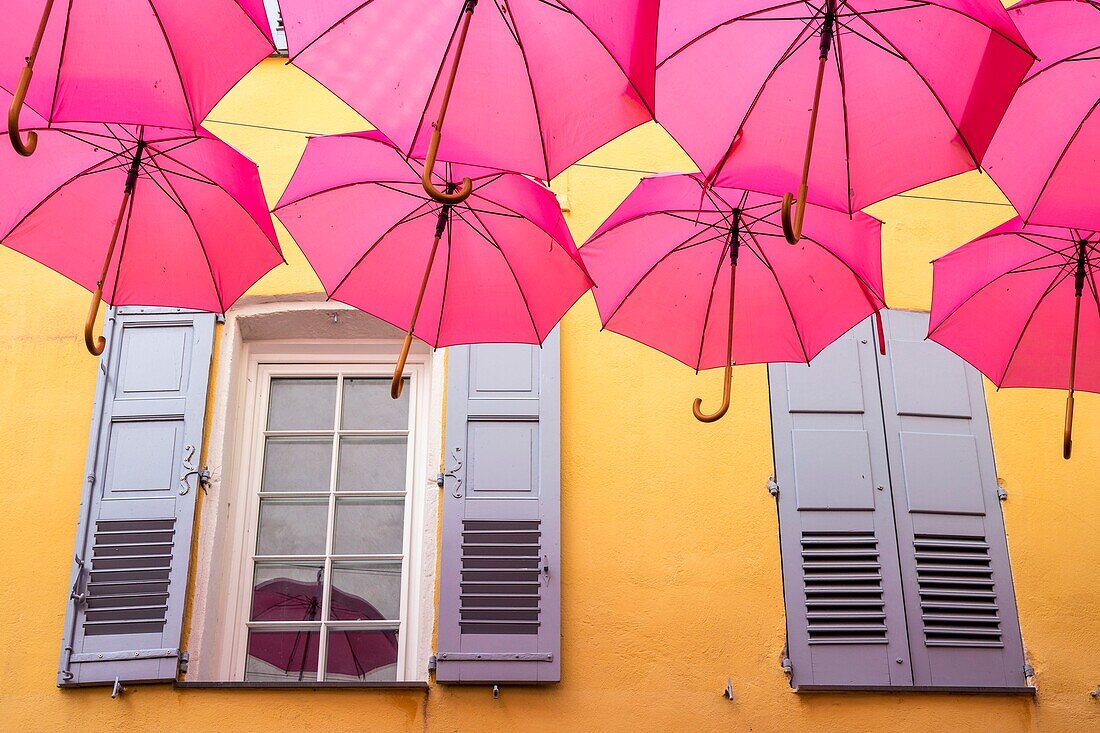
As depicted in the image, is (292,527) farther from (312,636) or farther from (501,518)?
(501,518)

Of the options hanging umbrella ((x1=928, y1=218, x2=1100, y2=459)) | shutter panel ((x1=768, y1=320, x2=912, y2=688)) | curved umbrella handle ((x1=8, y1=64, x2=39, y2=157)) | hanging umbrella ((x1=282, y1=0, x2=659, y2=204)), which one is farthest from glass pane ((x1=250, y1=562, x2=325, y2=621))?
hanging umbrella ((x1=928, y1=218, x2=1100, y2=459))

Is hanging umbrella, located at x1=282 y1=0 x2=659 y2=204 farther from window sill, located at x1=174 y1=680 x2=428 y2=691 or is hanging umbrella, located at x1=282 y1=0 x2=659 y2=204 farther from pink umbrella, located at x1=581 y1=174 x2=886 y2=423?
window sill, located at x1=174 y1=680 x2=428 y2=691

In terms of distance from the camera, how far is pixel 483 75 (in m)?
3.64

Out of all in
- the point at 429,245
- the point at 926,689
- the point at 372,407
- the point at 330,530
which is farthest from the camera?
the point at 372,407

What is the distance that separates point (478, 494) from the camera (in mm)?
5328

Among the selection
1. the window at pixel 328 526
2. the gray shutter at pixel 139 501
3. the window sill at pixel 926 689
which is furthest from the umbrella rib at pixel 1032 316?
the gray shutter at pixel 139 501

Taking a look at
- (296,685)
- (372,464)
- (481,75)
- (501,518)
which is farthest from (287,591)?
(481,75)

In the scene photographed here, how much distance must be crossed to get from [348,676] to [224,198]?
86.2 inches

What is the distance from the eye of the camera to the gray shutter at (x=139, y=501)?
5.01 metres

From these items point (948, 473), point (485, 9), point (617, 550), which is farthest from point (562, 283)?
point (948, 473)

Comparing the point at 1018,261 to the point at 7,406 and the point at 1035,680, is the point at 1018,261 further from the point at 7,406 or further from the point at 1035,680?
the point at 7,406

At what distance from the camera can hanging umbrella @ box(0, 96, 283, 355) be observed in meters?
3.99

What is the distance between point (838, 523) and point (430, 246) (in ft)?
7.50

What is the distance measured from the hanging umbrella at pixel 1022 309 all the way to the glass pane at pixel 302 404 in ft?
9.11
